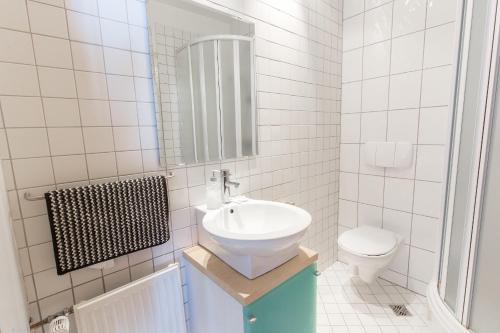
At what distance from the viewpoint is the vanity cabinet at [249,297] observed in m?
0.94

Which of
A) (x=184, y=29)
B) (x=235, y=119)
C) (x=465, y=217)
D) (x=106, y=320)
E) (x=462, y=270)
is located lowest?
(x=106, y=320)

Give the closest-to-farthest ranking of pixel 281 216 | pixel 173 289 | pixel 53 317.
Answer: pixel 53 317 → pixel 173 289 → pixel 281 216

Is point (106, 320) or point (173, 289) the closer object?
point (106, 320)

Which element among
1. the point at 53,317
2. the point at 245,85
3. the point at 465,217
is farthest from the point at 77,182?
the point at 465,217

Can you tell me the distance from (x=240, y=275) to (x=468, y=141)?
37.9 inches

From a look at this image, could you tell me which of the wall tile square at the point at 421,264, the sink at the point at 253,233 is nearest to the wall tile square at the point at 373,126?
the wall tile square at the point at 421,264

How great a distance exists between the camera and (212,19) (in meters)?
1.27

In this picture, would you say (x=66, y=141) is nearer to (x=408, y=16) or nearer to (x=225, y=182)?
(x=225, y=182)

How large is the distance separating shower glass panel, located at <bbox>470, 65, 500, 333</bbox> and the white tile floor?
3.47 feet

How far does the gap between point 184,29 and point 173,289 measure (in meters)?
1.28

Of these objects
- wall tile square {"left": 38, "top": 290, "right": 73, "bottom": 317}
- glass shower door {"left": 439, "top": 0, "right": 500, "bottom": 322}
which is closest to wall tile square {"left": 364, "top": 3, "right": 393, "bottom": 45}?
glass shower door {"left": 439, "top": 0, "right": 500, "bottom": 322}

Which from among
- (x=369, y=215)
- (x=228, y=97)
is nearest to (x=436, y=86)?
(x=369, y=215)

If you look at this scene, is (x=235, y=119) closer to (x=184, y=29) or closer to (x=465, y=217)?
(x=184, y=29)

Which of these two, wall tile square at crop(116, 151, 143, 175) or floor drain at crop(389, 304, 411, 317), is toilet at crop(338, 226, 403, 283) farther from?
wall tile square at crop(116, 151, 143, 175)
